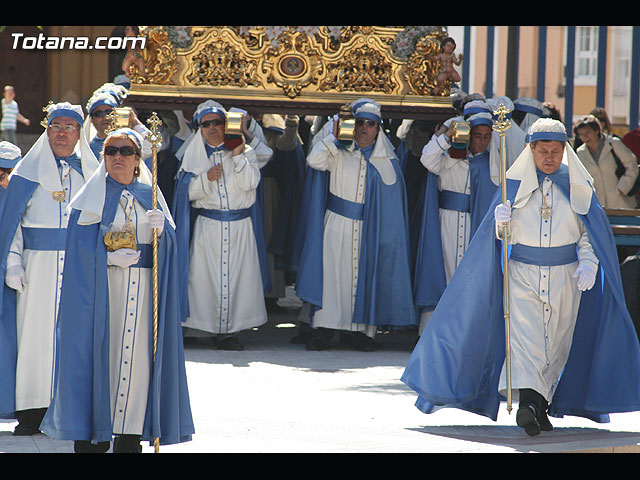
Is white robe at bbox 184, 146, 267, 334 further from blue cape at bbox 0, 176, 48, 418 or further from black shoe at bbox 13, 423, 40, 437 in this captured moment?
black shoe at bbox 13, 423, 40, 437

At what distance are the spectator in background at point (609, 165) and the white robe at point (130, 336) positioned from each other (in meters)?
6.43

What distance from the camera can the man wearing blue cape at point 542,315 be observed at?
23.5ft

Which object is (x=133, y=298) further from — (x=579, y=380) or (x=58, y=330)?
(x=579, y=380)

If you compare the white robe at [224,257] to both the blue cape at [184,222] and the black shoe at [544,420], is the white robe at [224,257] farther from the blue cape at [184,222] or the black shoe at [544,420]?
the black shoe at [544,420]

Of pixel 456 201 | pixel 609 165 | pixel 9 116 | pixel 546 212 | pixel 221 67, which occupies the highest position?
pixel 9 116

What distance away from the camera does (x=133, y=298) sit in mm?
6195

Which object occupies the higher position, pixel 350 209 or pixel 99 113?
pixel 99 113

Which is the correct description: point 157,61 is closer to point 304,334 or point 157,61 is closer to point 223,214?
point 223,214

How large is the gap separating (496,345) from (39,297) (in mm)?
2682

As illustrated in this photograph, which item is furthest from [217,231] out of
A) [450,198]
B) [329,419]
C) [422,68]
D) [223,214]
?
[329,419]

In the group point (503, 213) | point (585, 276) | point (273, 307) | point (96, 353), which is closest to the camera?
point (96, 353)

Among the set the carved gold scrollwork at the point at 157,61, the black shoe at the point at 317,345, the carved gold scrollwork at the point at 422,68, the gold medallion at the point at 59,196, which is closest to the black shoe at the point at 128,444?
the gold medallion at the point at 59,196

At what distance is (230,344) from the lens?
33.2 ft
